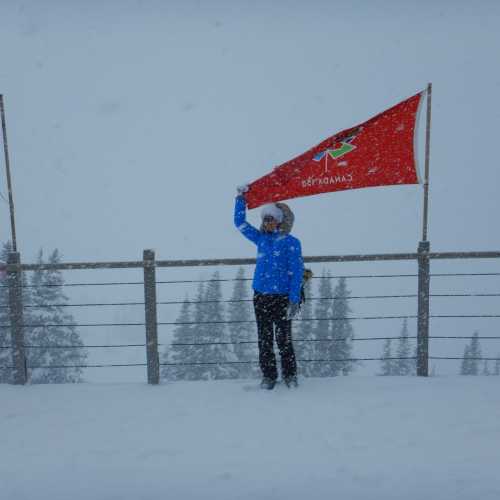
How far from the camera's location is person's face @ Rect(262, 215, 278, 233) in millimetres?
4301

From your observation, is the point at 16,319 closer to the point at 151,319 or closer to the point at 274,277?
the point at 151,319

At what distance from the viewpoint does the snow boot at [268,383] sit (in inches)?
177

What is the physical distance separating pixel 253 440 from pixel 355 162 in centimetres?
272

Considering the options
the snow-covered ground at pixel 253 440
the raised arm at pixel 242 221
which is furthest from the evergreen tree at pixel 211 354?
the raised arm at pixel 242 221

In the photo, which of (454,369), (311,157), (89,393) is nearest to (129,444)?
(89,393)

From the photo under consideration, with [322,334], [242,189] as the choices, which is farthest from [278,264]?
[322,334]

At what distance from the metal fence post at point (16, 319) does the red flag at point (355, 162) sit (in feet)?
8.27

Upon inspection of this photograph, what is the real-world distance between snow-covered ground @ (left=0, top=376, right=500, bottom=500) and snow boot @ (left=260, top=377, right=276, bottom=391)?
0.07m

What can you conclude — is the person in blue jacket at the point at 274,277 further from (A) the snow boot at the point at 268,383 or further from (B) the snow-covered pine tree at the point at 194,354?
(B) the snow-covered pine tree at the point at 194,354

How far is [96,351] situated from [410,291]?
2577 inches

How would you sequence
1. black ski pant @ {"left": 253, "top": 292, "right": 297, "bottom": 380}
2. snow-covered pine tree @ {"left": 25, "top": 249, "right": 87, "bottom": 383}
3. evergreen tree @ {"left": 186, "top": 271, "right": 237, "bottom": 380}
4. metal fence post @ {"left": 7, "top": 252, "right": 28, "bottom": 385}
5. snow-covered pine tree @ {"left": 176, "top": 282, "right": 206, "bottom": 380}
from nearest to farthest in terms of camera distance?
1. black ski pant @ {"left": 253, "top": 292, "right": 297, "bottom": 380}
2. metal fence post @ {"left": 7, "top": 252, "right": 28, "bottom": 385}
3. snow-covered pine tree @ {"left": 25, "top": 249, "right": 87, "bottom": 383}
4. snow-covered pine tree @ {"left": 176, "top": 282, "right": 206, "bottom": 380}
5. evergreen tree @ {"left": 186, "top": 271, "right": 237, "bottom": 380}

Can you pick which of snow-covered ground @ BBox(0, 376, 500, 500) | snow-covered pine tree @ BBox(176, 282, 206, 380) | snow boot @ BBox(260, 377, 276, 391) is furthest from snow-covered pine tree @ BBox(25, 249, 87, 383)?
snow boot @ BBox(260, 377, 276, 391)

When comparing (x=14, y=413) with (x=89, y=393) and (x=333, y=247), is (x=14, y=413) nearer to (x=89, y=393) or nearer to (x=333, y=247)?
(x=89, y=393)

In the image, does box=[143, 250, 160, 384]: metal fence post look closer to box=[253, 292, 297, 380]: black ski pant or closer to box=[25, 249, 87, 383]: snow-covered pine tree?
box=[253, 292, 297, 380]: black ski pant
